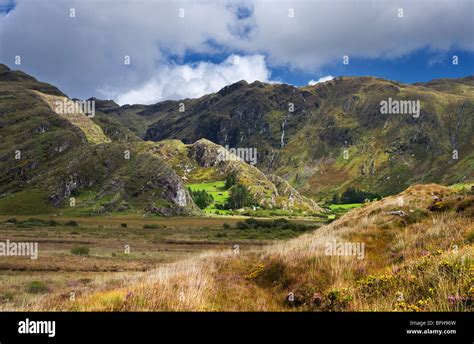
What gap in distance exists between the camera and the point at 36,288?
2719 centimetres

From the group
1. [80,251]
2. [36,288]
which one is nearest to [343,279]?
[36,288]

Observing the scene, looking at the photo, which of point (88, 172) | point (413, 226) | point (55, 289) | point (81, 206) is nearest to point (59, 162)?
point (88, 172)

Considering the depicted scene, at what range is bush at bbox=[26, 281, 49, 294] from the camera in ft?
87.5

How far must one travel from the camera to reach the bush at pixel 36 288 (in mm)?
26656

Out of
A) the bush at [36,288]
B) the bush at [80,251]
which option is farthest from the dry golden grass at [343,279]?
the bush at [80,251]

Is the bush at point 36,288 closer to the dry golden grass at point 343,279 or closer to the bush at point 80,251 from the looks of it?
the dry golden grass at point 343,279

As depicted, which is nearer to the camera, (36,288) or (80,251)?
(36,288)

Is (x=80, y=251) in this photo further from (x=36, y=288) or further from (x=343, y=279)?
(x=343, y=279)

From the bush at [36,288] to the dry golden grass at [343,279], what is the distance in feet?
37.3

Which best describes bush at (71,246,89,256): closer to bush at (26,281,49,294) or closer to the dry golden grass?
bush at (26,281,49,294)

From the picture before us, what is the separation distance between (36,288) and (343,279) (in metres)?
22.9

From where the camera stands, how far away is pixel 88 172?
173m
